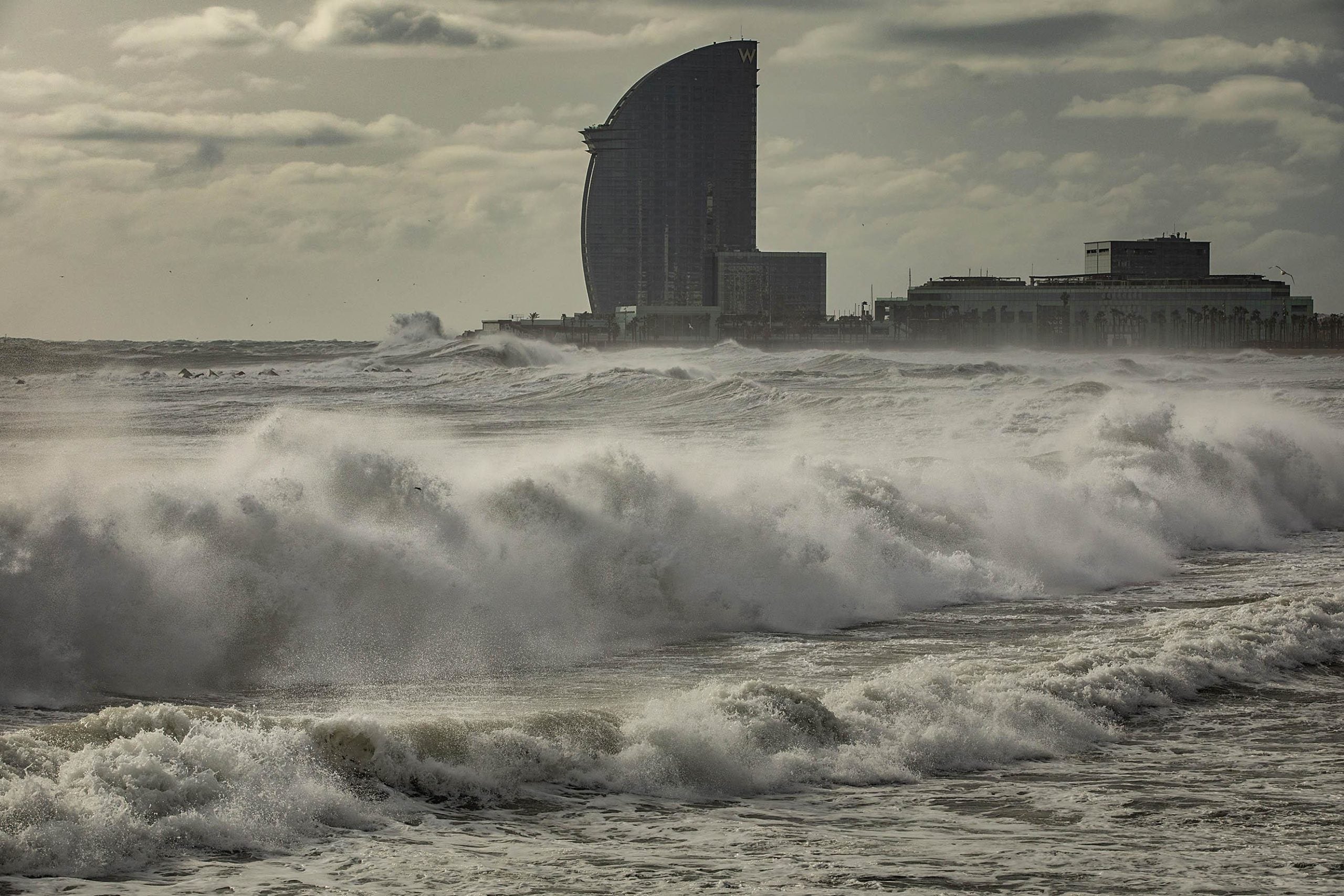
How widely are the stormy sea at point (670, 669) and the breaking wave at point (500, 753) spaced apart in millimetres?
27

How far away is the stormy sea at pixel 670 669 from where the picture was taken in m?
7.19

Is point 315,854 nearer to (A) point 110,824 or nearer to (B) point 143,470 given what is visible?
(A) point 110,824

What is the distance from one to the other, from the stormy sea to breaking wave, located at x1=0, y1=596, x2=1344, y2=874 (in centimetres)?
3

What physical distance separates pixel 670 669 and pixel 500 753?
3.75 metres

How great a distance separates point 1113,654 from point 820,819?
193 inches

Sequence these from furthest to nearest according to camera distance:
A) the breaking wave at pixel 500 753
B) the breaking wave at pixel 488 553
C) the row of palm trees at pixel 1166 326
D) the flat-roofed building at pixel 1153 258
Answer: the flat-roofed building at pixel 1153 258 → the row of palm trees at pixel 1166 326 → the breaking wave at pixel 488 553 → the breaking wave at pixel 500 753

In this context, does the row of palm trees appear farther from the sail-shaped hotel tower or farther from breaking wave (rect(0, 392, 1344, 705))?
breaking wave (rect(0, 392, 1344, 705))

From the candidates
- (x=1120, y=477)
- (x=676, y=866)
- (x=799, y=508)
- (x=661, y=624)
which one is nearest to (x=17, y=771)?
(x=676, y=866)

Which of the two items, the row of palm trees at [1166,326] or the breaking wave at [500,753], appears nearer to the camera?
the breaking wave at [500,753]

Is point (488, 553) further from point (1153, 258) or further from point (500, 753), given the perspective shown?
point (1153, 258)

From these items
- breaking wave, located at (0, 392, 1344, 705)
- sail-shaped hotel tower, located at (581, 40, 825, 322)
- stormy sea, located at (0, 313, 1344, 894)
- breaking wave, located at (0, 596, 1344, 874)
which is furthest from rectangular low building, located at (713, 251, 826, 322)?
breaking wave, located at (0, 596, 1344, 874)

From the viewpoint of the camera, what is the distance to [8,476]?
793 inches

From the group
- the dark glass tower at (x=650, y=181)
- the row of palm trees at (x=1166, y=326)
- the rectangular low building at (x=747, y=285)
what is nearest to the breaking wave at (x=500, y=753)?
the row of palm trees at (x=1166, y=326)

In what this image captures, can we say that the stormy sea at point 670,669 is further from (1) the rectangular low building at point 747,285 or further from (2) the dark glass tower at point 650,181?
(1) the rectangular low building at point 747,285
